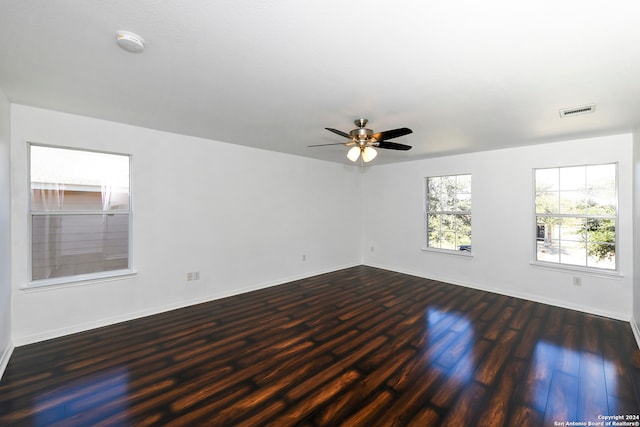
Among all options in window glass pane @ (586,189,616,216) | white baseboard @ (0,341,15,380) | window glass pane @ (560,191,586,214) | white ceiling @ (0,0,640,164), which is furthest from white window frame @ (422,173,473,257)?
white baseboard @ (0,341,15,380)

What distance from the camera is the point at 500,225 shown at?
4.61 meters

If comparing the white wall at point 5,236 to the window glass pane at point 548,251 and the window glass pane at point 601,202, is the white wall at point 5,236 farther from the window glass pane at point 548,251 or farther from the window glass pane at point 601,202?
the window glass pane at point 601,202

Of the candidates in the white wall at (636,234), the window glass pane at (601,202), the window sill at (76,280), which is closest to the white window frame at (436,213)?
the window glass pane at (601,202)

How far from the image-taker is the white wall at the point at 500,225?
363 centimetres

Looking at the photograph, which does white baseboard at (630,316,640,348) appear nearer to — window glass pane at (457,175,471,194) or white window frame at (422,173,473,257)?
white window frame at (422,173,473,257)

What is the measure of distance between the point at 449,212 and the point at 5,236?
6134 millimetres

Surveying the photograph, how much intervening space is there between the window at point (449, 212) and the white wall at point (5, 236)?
5978 millimetres

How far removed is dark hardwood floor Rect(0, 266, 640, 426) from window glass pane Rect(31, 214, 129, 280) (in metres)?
0.78

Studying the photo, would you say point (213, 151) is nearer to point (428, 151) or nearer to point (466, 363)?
point (428, 151)

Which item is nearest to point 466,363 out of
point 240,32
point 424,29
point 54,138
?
point 424,29

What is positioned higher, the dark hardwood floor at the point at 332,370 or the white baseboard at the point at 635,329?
the white baseboard at the point at 635,329

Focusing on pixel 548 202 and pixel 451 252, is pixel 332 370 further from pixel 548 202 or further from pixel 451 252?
pixel 548 202

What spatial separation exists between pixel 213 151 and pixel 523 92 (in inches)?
153

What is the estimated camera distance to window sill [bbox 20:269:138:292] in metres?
2.88
